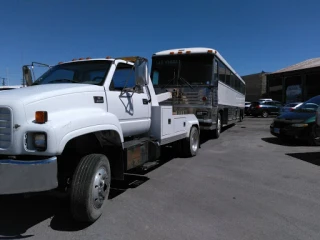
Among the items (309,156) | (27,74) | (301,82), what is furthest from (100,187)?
(301,82)

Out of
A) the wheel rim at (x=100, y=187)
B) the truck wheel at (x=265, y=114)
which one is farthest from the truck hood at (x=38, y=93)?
the truck wheel at (x=265, y=114)

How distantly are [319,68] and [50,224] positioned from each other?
32692 millimetres

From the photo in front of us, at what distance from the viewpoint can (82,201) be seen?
3490mm

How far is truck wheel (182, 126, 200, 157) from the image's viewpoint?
7902mm

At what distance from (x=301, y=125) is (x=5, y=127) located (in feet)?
31.0

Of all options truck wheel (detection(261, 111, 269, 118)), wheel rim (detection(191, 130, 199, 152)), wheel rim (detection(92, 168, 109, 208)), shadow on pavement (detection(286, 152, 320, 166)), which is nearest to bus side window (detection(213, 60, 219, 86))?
wheel rim (detection(191, 130, 199, 152))

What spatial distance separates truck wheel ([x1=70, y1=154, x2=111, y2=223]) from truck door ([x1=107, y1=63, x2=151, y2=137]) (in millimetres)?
980

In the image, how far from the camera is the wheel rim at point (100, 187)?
3734 millimetres

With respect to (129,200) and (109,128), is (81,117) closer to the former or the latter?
(109,128)

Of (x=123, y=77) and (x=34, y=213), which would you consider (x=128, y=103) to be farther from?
(x=34, y=213)

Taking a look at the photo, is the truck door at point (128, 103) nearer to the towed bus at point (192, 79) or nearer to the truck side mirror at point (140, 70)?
the truck side mirror at point (140, 70)

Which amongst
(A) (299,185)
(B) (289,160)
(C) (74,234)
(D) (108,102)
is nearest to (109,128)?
(D) (108,102)

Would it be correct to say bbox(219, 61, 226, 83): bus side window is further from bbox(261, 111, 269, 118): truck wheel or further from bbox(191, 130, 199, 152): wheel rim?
bbox(261, 111, 269, 118): truck wheel

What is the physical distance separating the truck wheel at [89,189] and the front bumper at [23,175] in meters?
0.52
